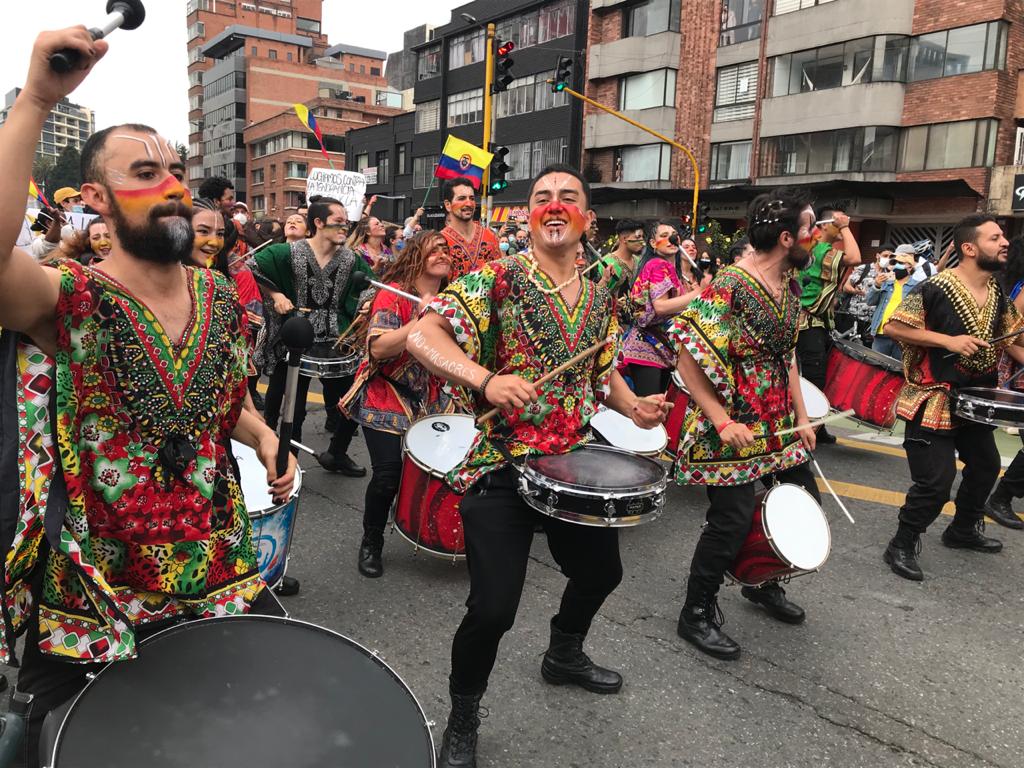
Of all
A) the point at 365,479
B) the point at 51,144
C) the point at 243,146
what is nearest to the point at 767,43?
the point at 365,479

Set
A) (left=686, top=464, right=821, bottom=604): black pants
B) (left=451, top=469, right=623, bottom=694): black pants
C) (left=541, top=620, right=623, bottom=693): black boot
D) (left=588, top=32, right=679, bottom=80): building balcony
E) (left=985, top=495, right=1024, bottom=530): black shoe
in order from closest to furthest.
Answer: (left=451, top=469, right=623, bottom=694): black pants, (left=541, top=620, right=623, bottom=693): black boot, (left=686, top=464, right=821, bottom=604): black pants, (left=985, top=495, right=1024, bottom=530): black shoe, (left=588, top=32, right=679, bottom=80): building balcony

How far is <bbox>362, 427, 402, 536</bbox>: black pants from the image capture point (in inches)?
176

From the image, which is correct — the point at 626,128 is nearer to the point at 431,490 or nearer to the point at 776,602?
the point at 431,490

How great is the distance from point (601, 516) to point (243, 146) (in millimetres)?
87343

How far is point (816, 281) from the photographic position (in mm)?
7445

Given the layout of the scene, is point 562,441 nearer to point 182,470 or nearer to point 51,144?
point 182,470

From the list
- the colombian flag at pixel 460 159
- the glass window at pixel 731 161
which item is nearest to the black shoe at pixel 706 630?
the colombian flag at pixel 460 159

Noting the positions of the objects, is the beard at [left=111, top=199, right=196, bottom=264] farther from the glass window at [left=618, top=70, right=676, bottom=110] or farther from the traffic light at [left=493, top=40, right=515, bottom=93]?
the glass window at [left=618, top=70, right=676, bottom=110]

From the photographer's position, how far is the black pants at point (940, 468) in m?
4.54

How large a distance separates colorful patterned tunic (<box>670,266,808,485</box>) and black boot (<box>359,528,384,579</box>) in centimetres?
172

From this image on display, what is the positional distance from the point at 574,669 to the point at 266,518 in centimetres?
139

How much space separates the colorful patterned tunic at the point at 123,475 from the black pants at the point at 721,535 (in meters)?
2.15

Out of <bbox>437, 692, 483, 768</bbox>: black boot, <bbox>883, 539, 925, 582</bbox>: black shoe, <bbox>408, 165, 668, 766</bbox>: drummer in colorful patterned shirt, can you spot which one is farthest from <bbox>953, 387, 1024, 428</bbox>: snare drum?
<bbox>437, 692, 483, 768</bbox>: black boot

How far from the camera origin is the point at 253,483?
11.6 ft
